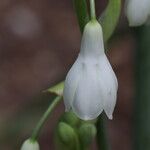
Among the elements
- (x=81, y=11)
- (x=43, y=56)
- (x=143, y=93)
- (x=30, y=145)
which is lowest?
(x=43, y=56)

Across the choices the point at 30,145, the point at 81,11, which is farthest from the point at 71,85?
the point at 30,145

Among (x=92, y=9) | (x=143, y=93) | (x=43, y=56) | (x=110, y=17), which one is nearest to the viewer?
(x=92, y=9)

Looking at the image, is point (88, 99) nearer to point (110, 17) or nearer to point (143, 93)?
point (110, 17)

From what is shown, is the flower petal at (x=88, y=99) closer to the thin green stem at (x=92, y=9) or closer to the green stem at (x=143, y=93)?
the thin green stem at (x=92, y=9)

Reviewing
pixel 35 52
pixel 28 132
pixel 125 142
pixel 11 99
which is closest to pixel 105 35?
pixel 28 132

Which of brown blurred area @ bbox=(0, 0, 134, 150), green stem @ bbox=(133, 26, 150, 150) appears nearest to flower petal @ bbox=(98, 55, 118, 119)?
green stem @ bbox=(133, 26, 150, 150)

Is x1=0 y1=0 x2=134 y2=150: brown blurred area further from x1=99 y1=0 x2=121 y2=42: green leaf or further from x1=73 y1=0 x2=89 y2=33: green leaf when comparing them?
x1=73 y1=0 x2=89 y2=33: green leaf

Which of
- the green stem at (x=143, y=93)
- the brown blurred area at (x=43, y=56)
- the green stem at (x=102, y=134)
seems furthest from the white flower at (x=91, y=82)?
the brown blurred area at (x=43, y=56)

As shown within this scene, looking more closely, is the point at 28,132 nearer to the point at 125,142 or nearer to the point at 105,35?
the point at 125,142
